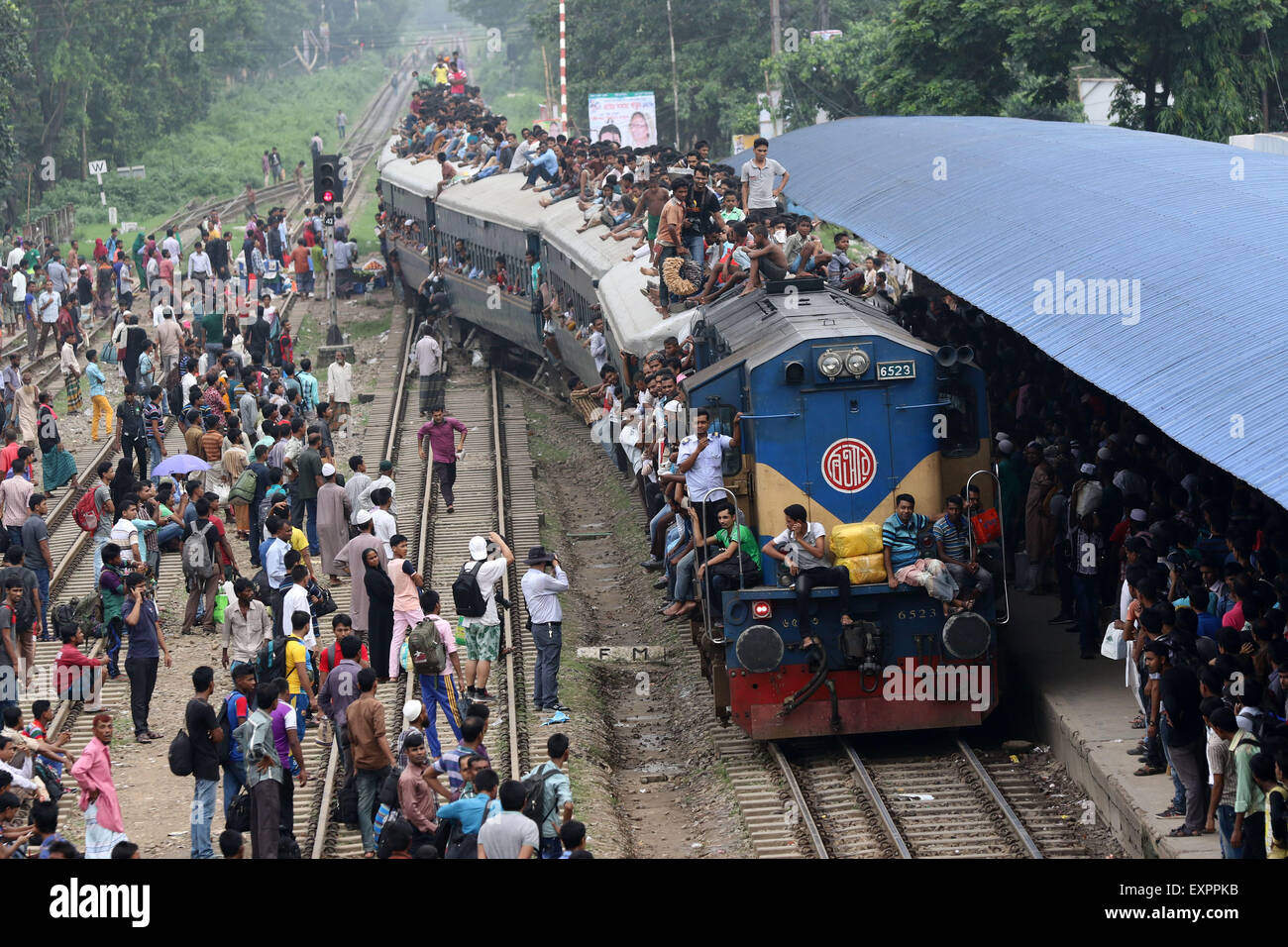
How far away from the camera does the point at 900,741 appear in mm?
13188

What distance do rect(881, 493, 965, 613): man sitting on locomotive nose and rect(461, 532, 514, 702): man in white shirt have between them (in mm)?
3217

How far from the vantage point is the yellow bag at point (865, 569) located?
11977 millimetres

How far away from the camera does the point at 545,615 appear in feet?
44.0

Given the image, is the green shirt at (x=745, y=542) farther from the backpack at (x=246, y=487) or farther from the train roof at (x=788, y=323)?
the backpack at (x=246, y=487)

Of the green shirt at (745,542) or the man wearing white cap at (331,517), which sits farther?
the man wearing white cap at (331,517)

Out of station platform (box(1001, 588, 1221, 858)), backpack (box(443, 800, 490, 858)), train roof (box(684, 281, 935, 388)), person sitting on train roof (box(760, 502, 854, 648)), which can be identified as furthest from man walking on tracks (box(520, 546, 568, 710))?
backpack (box(443, 800, 490, 858))

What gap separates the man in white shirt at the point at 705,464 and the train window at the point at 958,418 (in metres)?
1.50

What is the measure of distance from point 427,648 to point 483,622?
4.38ft

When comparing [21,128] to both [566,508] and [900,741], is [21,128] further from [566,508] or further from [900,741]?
[900,741]

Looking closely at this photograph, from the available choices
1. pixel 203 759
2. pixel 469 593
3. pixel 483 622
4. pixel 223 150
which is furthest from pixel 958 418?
pixel 223 150

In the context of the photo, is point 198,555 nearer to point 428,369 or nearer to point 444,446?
point 444,446

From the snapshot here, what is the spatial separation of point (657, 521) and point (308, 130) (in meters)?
60.4

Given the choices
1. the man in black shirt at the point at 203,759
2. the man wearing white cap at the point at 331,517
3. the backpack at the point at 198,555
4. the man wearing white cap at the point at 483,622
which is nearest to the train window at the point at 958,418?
the man wearing white cap at the point at 483,622
